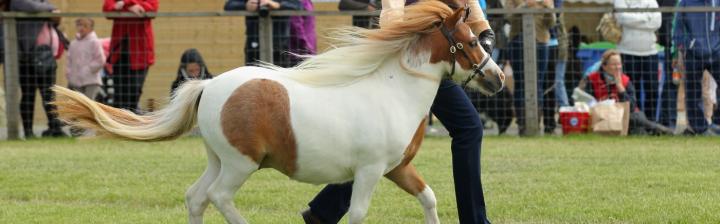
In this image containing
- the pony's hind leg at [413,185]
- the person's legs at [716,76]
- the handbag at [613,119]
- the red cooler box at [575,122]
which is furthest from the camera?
the red cooler box at [575,122]

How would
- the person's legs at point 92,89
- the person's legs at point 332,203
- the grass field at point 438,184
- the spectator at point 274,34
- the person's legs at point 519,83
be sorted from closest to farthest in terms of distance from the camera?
the person's legs at point 332,203 < the grass field at point 438,184 < the person's legs at point 519,83 < the spectator at point 274,34 < the person's legs at point 92,89

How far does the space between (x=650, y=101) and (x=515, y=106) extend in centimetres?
155

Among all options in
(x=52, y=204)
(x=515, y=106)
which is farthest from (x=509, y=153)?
(x=52, y=204)

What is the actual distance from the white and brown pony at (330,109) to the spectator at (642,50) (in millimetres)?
8653

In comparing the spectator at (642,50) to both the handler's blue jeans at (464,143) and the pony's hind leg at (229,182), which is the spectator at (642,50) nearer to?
the handler's blue jeans at (464,143)

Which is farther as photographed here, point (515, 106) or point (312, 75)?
point (515, 106)

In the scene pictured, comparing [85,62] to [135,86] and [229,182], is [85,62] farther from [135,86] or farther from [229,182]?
[229,182]

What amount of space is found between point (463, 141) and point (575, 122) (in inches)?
316

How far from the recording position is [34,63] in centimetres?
1565

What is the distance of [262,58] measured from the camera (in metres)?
15.3

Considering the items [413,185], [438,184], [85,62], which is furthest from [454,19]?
[85,62]

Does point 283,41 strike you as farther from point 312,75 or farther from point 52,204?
point 312,75

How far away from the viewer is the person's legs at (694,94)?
15.2m

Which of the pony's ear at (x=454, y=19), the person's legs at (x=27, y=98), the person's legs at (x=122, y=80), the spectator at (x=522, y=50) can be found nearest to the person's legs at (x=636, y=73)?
the spectator at (x=522, y=50)
